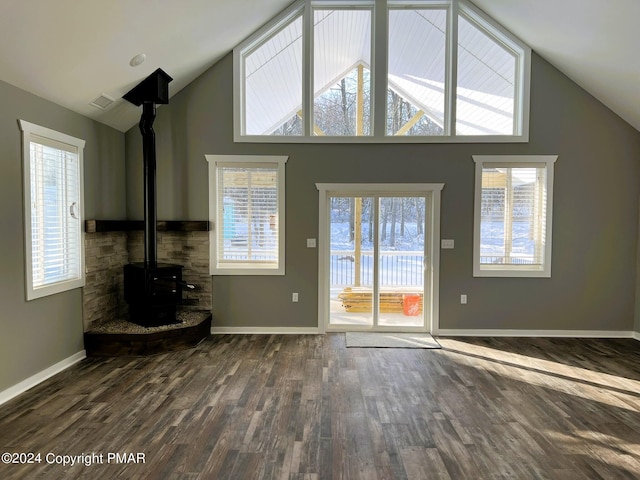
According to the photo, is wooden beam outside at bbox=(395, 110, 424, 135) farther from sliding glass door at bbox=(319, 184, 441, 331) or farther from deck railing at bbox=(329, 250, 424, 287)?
deck railing at bbox=(329, 250, 424, 287)

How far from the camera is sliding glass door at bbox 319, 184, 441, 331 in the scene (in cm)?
495

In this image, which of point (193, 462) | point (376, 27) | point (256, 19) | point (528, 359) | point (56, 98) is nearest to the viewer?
point (193, 462)

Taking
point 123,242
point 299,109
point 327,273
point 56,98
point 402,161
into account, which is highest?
point 299,109

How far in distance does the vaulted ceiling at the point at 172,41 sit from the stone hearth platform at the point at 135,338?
7.95ft

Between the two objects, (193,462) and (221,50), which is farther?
(221,50)

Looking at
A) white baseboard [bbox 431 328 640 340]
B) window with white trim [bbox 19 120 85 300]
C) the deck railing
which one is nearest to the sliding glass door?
the deck railing

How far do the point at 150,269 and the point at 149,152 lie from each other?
1383 millimetres

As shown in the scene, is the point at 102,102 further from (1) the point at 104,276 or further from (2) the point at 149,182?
(1) the point at 104,276

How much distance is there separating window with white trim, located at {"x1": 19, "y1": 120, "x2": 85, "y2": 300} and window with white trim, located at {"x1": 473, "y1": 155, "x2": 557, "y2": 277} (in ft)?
15.5

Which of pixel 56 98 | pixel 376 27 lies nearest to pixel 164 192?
pixel 56 98

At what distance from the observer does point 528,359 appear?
4082 millimetres

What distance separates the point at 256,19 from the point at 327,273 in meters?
3.31

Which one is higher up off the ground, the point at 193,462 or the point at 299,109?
the point at 299,109

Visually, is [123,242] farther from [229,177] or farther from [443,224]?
[443,224]
